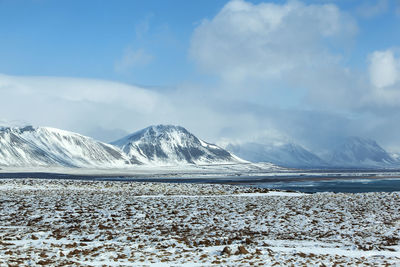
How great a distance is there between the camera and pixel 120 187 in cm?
5034

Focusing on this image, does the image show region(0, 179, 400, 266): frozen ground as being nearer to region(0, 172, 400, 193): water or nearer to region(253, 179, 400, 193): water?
region(253, 179, 400, 193): water

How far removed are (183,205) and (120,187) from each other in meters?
22.6

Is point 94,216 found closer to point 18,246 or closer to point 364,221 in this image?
point 18,246

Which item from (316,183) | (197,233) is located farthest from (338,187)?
(197,233)

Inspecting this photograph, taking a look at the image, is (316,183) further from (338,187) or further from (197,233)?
(197,233)

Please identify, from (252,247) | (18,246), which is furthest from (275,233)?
(18,246)

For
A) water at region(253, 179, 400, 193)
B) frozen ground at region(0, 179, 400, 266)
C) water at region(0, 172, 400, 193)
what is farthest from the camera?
water at region(0, 172, 400, 193)

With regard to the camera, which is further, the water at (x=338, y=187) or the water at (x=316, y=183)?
the water at (x=316, y=183)

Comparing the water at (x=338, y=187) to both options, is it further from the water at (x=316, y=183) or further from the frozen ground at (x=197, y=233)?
the frozen ground at (x=197, y=233)

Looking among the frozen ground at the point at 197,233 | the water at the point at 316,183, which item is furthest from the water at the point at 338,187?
the frozen ground at the point at 197,233

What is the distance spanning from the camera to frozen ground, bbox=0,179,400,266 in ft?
52.5

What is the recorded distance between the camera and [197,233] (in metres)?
20.8

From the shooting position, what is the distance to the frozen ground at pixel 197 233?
1602cm

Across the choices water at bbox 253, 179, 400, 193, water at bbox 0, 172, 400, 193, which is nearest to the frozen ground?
water at bbox 253, 179, 400, 193
